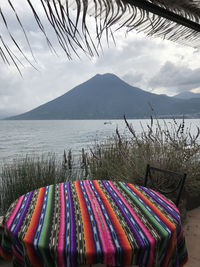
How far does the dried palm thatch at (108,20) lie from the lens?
0.71 metres

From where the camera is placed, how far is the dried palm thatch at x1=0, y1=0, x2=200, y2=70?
2.33 feet

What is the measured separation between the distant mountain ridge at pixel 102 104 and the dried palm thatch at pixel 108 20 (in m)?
70.2

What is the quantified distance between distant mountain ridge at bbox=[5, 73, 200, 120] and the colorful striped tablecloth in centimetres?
7126

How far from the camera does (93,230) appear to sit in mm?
688

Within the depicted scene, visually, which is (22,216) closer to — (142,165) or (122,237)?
(122,237)

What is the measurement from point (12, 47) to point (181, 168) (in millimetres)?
2090

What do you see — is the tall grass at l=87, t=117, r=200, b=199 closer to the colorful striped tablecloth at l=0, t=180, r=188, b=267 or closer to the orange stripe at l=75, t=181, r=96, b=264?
the colorful striped tablecloth at l=0, t=180, r=188, b=267

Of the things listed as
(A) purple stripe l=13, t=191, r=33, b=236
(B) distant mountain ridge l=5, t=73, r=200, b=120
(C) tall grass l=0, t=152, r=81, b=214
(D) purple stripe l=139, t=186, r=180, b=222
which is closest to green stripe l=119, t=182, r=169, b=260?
(D) purple stripe l=139, t=186, r=180, b=222

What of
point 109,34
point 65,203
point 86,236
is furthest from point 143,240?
point 109,34

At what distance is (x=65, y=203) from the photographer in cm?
91

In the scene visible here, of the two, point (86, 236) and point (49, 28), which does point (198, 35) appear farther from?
point (86, 236)

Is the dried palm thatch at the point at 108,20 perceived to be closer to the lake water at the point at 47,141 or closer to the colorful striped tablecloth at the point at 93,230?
the colorful striped tablecloth at the point at 93,230

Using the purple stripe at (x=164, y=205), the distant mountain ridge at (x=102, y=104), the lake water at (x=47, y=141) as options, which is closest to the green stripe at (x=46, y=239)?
the purple stripe at (x=164, y=205)

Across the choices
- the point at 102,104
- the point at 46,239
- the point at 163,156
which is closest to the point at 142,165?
the point at 163,156
